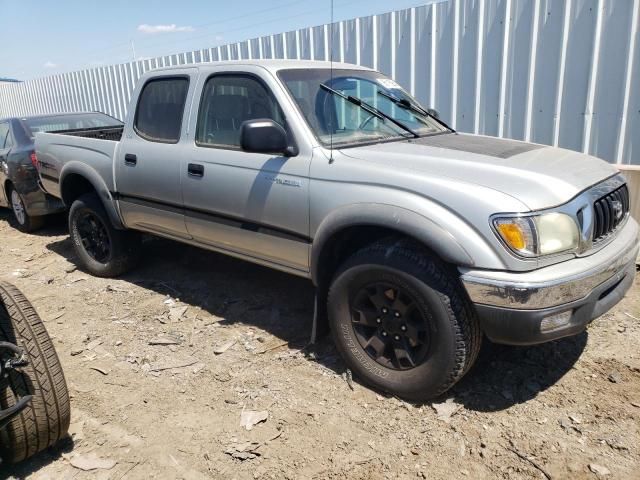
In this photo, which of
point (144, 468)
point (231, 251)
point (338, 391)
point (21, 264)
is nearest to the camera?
point (144, 468)

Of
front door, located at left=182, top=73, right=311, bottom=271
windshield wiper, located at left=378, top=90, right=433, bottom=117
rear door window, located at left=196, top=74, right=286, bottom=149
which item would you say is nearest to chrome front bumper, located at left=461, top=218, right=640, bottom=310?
front door, located at left=182, top=73, right=311, bottom=271

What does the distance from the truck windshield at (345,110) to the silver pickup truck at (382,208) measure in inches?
0.6

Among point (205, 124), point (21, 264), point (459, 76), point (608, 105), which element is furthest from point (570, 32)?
point (21, 264)

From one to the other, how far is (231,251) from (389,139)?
4.64ft

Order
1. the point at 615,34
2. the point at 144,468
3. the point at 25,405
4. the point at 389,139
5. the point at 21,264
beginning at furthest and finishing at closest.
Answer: the point at 21,264
the point at 615,34
the point at 389,139
the point at 144,468
the point at 25,405

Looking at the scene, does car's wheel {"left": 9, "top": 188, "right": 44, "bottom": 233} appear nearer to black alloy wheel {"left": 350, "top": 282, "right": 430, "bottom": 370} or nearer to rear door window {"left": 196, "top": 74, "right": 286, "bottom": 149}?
rear door window {"left": 196, "top": 74, "right": 286, "bottom": 149}

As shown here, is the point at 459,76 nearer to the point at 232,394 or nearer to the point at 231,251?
the point at 231,251

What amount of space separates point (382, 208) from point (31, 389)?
1960 mm

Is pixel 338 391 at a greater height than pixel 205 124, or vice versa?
pixel 205 124

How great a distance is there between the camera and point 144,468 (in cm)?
265

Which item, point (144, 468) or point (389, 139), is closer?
point (144, 468)

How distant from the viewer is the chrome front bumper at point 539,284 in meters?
2.49

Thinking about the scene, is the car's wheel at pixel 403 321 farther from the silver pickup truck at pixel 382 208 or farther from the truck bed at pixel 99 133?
the truck bed at pixel 99 133

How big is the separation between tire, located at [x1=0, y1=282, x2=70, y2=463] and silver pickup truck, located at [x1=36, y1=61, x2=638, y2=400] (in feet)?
4.91
